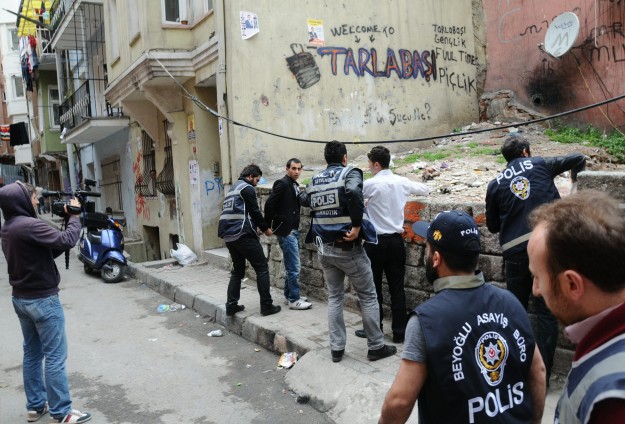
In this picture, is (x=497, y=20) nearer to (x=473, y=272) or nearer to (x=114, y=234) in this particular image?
(x=114, y=234)

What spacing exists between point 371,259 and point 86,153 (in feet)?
61.0

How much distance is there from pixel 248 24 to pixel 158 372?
6.16 m

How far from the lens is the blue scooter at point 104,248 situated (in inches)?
403

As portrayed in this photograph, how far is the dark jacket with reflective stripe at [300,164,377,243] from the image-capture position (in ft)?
15.1

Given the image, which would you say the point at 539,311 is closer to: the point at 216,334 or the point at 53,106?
the point at 216,334

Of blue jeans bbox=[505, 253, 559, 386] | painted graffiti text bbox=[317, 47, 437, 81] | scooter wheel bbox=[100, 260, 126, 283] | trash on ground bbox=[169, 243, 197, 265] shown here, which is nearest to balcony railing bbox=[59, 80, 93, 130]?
scooter wheel bbox=[100, 260, 126, 283]

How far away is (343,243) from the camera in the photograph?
464 cm

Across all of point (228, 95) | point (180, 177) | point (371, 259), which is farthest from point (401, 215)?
point (180, 177)

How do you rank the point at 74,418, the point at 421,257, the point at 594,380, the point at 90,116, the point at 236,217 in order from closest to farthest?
the point at 594,380
the point at 74,418
the point at 421,257
the point at 236,217
the point at 90,116

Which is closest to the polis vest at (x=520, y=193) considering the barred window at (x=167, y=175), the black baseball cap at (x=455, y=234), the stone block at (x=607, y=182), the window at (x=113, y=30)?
the stone block at (x=607, y=182)

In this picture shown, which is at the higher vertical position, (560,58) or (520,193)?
(560,58)

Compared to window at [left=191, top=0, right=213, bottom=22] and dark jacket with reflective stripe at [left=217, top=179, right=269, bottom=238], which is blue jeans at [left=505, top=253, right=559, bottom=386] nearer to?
dark jacket with reflective stripe at [left=217, top=179, right=269, bottom=238]

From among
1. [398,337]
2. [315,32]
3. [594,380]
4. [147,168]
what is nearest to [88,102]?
[147,168]

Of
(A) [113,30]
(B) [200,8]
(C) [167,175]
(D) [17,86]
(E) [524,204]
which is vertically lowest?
(E) [524,204]
